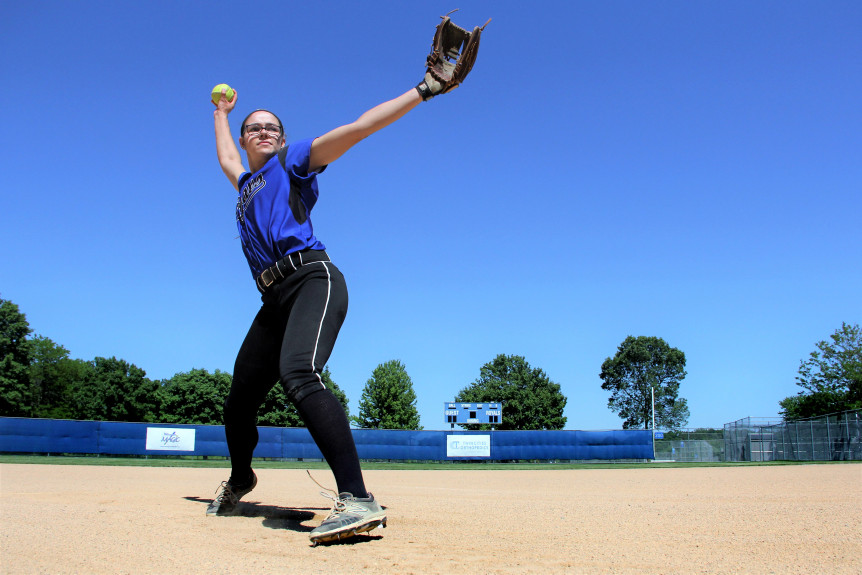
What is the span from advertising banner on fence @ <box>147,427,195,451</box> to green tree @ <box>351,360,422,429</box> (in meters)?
27.1

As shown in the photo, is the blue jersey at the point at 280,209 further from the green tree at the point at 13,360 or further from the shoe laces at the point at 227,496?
the green tree at the point at 13,360

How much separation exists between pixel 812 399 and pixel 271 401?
124 ft

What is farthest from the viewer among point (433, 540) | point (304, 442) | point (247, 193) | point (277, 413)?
point (277, 413)

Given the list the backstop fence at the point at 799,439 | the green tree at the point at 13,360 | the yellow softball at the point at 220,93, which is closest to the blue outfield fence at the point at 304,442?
the backstop fence at the point at 799,439

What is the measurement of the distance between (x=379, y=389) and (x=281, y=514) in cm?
4778

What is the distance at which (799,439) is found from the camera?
89.5ft

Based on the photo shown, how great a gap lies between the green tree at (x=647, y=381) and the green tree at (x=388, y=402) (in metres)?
29.8

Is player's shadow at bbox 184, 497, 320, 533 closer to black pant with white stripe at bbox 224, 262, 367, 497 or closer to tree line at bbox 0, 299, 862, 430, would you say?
black pant with white stripe at bbox 224, 262, 367, 497

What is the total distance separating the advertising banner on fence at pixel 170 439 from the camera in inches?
906

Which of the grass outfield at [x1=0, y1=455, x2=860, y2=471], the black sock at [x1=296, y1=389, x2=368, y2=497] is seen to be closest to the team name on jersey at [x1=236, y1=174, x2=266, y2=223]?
the black sock at [x1=296, y1=389, x2=368, y2=497]

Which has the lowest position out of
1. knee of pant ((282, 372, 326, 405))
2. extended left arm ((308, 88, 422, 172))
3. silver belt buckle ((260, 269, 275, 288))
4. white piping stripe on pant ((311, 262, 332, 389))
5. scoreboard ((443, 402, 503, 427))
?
scoreboard ((443, 402, 503, 427))

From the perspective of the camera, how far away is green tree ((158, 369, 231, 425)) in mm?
47812

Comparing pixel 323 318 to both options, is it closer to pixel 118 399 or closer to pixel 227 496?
pixel 227 496

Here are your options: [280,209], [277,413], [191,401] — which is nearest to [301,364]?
[280,209]
